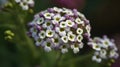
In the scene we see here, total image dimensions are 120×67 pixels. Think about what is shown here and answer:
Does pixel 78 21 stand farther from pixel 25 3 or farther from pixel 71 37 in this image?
pixel 25 3

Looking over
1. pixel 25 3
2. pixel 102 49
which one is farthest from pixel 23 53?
pixel 102 49

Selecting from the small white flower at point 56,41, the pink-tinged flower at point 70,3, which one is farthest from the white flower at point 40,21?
the pink-tinged flower at point 70,3

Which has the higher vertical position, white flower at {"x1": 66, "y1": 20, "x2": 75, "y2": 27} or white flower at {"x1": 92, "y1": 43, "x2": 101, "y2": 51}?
white flower at {"x1": 92, "y1": 43, "x2": 101, "y2": 51}

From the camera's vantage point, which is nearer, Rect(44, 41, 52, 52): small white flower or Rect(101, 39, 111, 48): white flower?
Rect(44, 41, 52, 52): small white flower

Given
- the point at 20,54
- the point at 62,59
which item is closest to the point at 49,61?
the point at 62,59

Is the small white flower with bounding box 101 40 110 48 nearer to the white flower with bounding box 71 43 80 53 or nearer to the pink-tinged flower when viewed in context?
the white flower with bounding box 71 43 80 53

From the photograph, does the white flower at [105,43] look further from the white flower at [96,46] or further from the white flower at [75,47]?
the white flower at [75,47]

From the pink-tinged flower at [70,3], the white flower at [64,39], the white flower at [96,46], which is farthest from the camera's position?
the pink-tinged flower at [70,3]

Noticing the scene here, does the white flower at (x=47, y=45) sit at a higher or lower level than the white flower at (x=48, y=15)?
lower

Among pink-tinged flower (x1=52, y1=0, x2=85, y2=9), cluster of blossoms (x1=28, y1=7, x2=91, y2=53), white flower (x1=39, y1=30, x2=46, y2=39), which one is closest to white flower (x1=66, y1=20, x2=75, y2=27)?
cluster of blossoms (x1=28, y1=7, x2=91, y2=53)
